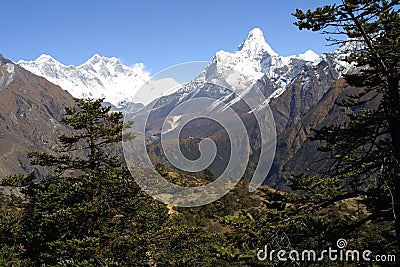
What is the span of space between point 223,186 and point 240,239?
60931 mm

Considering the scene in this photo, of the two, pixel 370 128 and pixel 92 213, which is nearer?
pixel 370 128

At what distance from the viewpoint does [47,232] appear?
20953 mm

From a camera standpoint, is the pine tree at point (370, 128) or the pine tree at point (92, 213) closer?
the pine tree at point (370, 128)

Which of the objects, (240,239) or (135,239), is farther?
(135,239)

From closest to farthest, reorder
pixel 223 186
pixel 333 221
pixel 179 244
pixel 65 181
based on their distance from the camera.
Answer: pixel 333 221 → pixel 65 181 → pixel 179 244 → pixel 223 186

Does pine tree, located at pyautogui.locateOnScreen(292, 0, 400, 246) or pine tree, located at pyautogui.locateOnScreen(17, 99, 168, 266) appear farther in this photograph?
pine tree, located at pyautogui.locateOnScreen(17, 99, 168, 266)

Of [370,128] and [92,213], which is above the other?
[370,128]

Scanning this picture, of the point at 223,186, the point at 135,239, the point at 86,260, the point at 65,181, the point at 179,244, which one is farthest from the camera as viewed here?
the point at 223,186

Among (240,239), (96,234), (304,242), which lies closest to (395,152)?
(304,242)

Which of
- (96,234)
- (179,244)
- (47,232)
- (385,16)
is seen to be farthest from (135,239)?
(385,16)

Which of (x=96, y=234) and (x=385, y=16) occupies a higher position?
(x=385, y=16)

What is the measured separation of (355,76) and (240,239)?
6.73 metres

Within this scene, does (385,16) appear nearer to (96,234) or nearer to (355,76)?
(355,76)

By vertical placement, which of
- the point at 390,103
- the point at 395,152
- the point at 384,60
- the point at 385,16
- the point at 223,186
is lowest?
the point at 395,152
